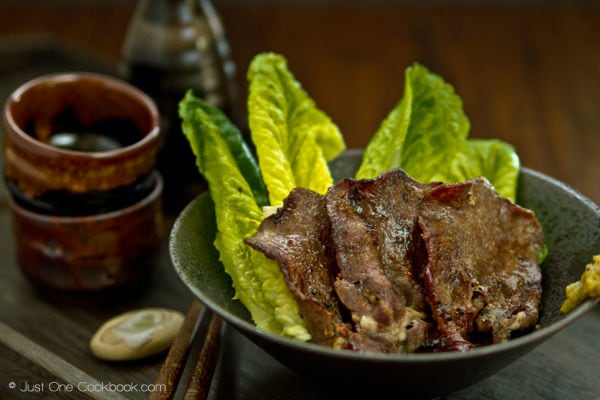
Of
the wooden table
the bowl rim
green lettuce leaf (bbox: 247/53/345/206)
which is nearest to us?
the bowl rim

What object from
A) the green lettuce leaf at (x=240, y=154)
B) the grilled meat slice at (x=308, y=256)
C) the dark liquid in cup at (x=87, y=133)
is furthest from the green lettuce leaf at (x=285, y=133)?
the dark liquid in cup at (x=87, y=133)

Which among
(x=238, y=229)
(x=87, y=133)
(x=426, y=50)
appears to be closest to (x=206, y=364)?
(x=238, y=229)

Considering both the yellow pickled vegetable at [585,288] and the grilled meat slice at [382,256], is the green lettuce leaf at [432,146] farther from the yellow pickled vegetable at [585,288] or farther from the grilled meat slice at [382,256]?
the yellow pickled vegetable at [585,288]

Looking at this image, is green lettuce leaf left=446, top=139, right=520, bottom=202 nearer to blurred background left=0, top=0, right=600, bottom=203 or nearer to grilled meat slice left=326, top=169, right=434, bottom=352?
grilled meat slice left=326, top=169, right=434, bottom=352

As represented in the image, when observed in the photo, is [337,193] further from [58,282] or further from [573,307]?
[58,282]

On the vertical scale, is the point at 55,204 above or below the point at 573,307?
below

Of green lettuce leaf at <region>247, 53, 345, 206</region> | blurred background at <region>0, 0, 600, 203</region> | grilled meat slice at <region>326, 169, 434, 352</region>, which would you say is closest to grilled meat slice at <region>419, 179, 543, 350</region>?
grilled meat slice at <region>326, 169, 434, 352</region>

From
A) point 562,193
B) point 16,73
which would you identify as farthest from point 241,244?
point 16,73
